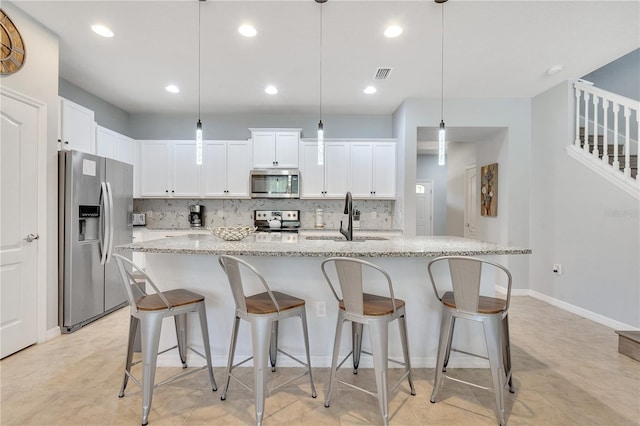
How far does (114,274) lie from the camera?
3.61 m

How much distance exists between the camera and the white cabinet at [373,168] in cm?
502

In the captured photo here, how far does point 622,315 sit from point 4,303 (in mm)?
5828

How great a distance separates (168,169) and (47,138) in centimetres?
224

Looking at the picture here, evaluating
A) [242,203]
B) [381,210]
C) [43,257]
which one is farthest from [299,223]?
[43,257]

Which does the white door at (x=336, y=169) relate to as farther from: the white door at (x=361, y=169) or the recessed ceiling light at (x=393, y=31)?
the recessed ceiling light at (x=393, y=31)

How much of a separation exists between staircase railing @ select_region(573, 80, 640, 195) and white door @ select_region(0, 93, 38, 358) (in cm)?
564

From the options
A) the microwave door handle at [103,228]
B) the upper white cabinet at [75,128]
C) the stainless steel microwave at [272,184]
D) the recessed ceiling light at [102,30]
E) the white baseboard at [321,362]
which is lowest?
the white baseboard at [321,362]

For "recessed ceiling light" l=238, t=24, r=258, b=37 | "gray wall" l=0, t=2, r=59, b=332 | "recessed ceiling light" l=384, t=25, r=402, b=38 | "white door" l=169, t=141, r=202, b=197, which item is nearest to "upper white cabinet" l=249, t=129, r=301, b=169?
"white door" l=169, t=141, r=202, b=197

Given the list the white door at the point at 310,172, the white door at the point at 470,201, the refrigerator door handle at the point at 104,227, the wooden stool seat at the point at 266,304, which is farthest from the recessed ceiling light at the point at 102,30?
the white door at the point at 470,201

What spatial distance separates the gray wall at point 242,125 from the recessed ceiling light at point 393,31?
2.42m

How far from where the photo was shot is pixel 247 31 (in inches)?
113

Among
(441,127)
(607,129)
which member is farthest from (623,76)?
(441,127)

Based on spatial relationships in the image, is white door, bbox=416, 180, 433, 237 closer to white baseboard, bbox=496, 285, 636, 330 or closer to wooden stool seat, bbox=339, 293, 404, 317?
white baseboard, bbox=496, 285, 636, 330

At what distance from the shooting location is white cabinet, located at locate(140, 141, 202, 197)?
5105mm
